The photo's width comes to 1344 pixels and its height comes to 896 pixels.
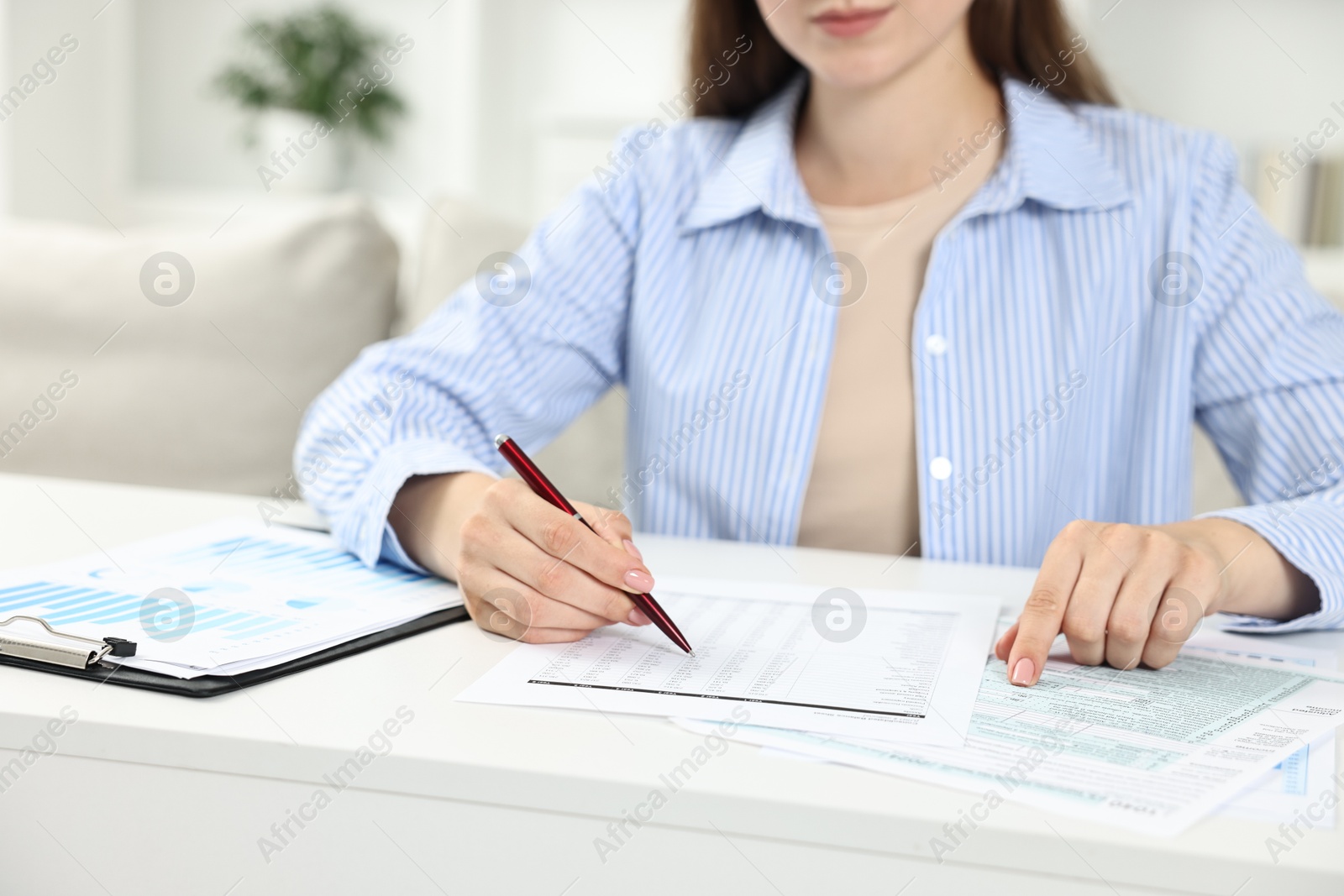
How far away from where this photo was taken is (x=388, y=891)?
52 centimetres

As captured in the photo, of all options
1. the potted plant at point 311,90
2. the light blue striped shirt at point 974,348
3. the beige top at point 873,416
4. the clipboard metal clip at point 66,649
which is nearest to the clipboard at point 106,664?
the clipboard metal clip at point 66,649

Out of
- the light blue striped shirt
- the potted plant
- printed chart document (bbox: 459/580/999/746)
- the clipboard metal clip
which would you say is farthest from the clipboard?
the potted plant

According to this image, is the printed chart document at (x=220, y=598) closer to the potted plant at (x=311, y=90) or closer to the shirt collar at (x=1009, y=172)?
the shirt collar at (x=1009, y=172)

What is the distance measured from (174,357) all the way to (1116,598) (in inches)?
51.7

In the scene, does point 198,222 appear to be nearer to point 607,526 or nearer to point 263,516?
point 263,516

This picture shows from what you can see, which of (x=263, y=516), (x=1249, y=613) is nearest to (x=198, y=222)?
(x=263, y=516)

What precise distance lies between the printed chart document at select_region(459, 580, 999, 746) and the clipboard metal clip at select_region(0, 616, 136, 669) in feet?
0.63

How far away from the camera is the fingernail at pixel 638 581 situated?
2.29 feet

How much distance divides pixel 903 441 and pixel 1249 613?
37 cm

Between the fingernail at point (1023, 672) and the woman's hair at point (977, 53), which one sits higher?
the woman's hair at point (977, 53)

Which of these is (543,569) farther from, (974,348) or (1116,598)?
(974,348)

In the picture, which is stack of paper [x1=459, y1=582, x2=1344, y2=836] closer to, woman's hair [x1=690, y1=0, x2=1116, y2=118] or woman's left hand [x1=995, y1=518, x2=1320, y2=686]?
woman's left hand [x1=995, y1=518, x2=1320, y2=686]

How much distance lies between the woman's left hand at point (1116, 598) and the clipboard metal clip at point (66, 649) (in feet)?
1.62

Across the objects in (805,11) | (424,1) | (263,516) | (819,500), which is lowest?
(819,500)
